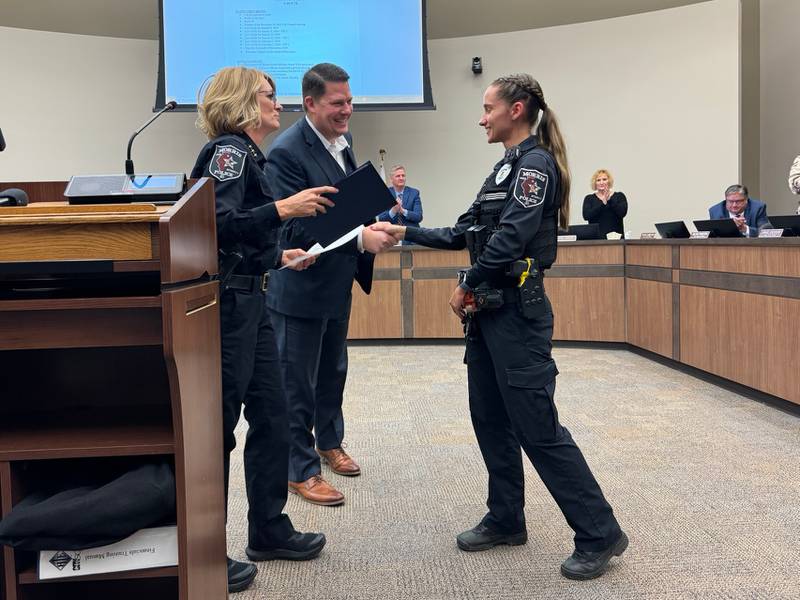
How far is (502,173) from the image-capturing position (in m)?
2.10

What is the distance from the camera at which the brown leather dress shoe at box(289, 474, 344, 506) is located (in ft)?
8.61

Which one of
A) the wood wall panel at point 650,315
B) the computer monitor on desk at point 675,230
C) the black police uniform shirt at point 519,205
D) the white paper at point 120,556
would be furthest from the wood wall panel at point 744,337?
the white paper at point 120,556

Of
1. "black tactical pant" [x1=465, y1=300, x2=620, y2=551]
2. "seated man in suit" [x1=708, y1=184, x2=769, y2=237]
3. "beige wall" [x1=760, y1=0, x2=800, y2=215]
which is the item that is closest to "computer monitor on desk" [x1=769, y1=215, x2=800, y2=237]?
"seated man in suit" [x1=708, y1=184, x2=769, y2=237]

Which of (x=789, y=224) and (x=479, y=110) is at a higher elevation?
(x=479, y=110)

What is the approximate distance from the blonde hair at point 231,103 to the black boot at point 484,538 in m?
1.34

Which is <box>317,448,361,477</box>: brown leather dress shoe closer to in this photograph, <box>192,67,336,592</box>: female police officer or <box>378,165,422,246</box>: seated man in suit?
<box>192,67,336,592</box>: female police officer

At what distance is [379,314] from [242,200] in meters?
4.67

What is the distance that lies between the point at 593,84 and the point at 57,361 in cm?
749

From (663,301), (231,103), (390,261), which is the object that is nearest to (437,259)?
(390,261)

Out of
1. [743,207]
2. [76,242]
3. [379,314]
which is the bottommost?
[379,314]

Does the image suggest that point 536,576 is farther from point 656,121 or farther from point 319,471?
point 656,121

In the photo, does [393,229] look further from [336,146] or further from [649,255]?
[649,255]

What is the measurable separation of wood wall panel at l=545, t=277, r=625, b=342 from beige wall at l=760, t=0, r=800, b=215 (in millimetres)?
3387

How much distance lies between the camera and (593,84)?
803 cm
